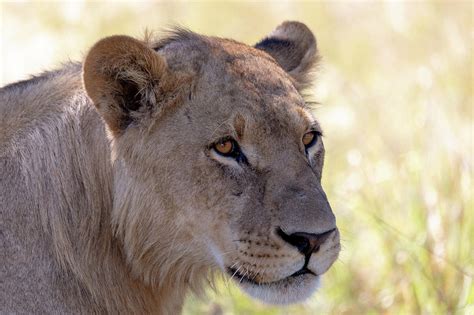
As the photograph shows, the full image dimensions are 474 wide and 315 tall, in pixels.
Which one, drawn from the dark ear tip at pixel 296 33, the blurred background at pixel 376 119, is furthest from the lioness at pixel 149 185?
the dark ear tip at pixel 296 33

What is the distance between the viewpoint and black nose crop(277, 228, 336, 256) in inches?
165

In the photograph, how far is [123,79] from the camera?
4.47 m

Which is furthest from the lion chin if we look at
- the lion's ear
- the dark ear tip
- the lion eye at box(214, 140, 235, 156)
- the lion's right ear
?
the dark ear tip

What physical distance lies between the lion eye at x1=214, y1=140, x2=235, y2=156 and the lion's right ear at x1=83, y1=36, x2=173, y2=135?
1.10ft

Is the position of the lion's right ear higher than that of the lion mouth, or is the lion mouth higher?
the lion's right ear

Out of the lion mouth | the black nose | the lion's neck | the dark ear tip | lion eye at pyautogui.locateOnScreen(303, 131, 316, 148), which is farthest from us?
the dark ear tip

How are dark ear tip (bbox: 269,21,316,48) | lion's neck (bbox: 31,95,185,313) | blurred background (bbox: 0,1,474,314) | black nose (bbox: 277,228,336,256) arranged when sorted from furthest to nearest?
1. blurred background (bbox: 0,1,474,314)
2. dark ear tip (bbox: 269,21,316,48)
3. lion's neck (bbox: 31,95,185,313)
4. black nose (bbox: 277,228,336,256)

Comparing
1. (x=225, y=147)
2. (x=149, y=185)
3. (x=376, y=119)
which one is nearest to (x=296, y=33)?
(x=225, y=147)

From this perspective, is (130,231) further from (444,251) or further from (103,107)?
(444,251)

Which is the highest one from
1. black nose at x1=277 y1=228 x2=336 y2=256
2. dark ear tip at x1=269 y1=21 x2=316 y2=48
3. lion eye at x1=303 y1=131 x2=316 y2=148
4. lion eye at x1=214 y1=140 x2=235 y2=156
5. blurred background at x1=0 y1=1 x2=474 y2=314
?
dark ear tip at x1=269 y1=21 x2=316 y2=48

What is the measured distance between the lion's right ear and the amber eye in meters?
0.33

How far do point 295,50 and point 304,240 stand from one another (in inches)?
61.4

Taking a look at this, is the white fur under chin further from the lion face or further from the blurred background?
the blurred background

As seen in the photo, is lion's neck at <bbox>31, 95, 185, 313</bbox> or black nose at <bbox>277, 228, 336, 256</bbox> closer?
black nose at <bbox>277, 228, 336, 256</bbox>
